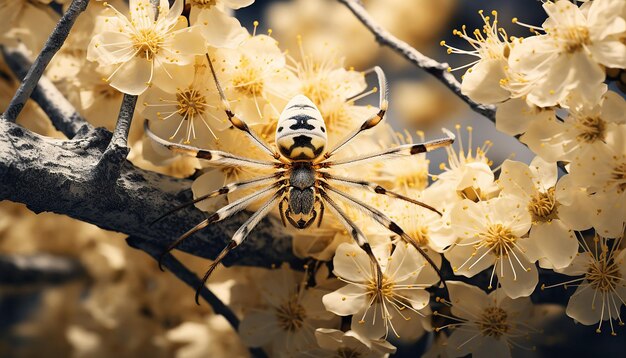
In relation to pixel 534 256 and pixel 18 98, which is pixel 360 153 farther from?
pixel 18 98

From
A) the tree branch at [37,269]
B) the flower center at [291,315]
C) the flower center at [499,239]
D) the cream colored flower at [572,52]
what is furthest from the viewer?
the tree branch at [37,269]

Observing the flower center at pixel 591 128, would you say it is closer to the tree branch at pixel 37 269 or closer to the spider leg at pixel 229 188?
the spider leg at pixel 229 188

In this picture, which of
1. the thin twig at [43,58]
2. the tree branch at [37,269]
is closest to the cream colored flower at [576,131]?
the thin twig at [43,58]

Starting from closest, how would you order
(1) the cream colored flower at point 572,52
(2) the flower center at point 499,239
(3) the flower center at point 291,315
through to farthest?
(1) the cream colored flower at point 572,52 < (2) the flower center at point 499,239 < (3) the flower center at point 291,315

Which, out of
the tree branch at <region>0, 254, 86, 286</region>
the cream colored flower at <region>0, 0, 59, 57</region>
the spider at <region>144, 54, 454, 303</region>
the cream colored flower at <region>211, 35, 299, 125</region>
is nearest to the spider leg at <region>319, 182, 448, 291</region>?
the spider at <region>144, 54, 454, 303</region>

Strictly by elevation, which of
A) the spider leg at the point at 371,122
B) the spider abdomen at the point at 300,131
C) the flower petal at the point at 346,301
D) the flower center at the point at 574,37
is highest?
the spider leg at the point at 371,122

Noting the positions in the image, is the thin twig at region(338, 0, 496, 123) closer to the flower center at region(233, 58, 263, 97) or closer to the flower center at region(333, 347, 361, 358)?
the flower center at region(233, 58, 263, 97)

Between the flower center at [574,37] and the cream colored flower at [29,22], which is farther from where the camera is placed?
the cream colored flower at [29,22]

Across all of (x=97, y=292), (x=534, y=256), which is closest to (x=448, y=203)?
(x=534, y=256)
